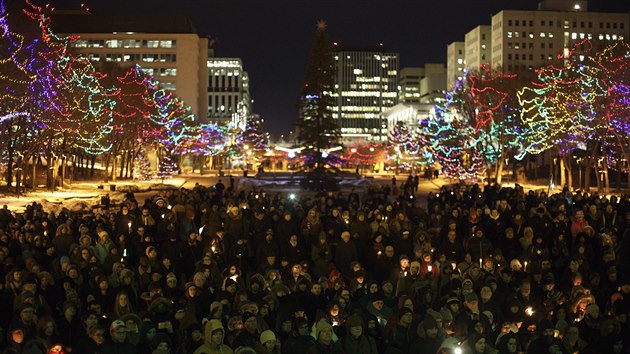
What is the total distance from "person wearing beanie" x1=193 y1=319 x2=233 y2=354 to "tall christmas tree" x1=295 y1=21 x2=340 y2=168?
43795mm

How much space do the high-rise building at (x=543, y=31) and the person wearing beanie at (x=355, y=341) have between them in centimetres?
14937

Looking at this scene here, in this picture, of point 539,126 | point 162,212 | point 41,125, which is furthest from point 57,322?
point 539,126

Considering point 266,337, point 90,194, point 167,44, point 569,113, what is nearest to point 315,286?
point 266,337

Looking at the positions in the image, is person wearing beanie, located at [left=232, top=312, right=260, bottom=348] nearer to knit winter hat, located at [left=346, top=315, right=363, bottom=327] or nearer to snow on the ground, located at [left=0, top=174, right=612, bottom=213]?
knit winter hat, located at [left=346, top=315, right=363, bottom=327]

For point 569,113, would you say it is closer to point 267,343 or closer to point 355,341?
point 355,341

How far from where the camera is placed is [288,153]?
352 ft

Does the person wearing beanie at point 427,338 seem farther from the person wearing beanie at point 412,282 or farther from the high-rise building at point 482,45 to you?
the high-rise building at point 482,45

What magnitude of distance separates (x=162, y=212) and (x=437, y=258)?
23.5 ft

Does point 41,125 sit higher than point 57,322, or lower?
higher

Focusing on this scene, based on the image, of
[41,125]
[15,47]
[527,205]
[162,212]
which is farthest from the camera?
[41,125]

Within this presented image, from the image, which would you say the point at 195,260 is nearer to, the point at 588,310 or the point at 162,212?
the point at 162,212

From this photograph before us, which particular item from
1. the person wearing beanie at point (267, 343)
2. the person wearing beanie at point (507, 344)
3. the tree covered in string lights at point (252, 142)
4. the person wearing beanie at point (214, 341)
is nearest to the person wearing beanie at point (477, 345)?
the person wearing beanie at point (507, 344)

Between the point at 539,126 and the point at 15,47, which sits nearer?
the point at 15,47

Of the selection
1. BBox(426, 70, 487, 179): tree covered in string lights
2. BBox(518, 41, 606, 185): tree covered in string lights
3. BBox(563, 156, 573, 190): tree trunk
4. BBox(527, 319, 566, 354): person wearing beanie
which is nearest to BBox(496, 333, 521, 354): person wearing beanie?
BBox(527, 319, 566, 354): person wearing beanie
